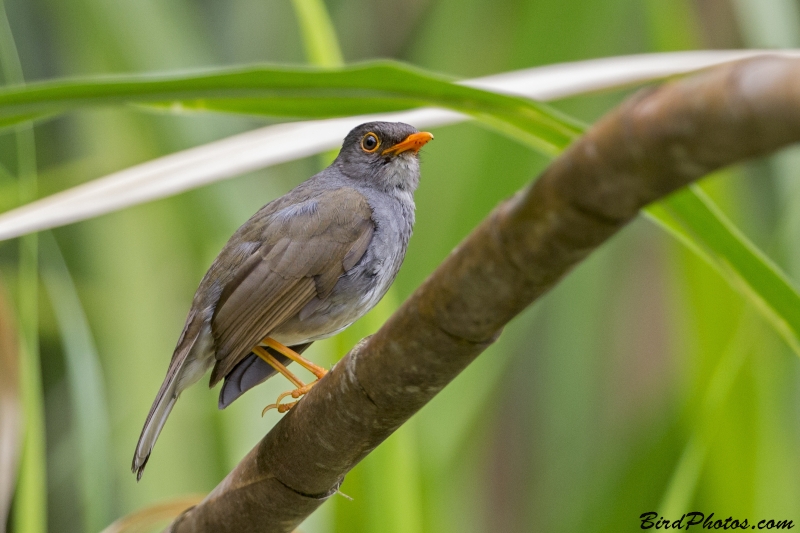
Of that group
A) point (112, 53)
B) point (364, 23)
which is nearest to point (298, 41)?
point (364, 23)

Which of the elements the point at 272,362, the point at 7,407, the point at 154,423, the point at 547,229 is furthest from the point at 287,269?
the point at 547,229

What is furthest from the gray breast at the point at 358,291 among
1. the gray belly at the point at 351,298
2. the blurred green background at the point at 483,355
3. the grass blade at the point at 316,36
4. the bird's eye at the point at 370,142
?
the grass blade at the point at 316,36

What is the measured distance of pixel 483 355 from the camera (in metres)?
3.58

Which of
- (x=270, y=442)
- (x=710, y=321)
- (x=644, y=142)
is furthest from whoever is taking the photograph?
(x=710, y=321)

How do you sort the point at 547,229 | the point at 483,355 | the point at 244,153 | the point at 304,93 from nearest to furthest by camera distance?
the point at 547,229 → the point at 304,93 → the point at 244,153 → the point at 483,355

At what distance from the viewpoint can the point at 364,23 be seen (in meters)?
4.79

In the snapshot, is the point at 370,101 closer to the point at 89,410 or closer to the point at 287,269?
the point at 287,269

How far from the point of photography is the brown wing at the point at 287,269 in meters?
2.31

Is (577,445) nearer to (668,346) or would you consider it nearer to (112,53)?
(668,346)

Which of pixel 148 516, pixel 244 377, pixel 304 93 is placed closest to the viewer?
pixel 304 93

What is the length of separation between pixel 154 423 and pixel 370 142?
4.20 feet

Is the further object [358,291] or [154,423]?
[358,291]

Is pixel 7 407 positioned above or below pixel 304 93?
above

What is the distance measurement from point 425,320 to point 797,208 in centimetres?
218
